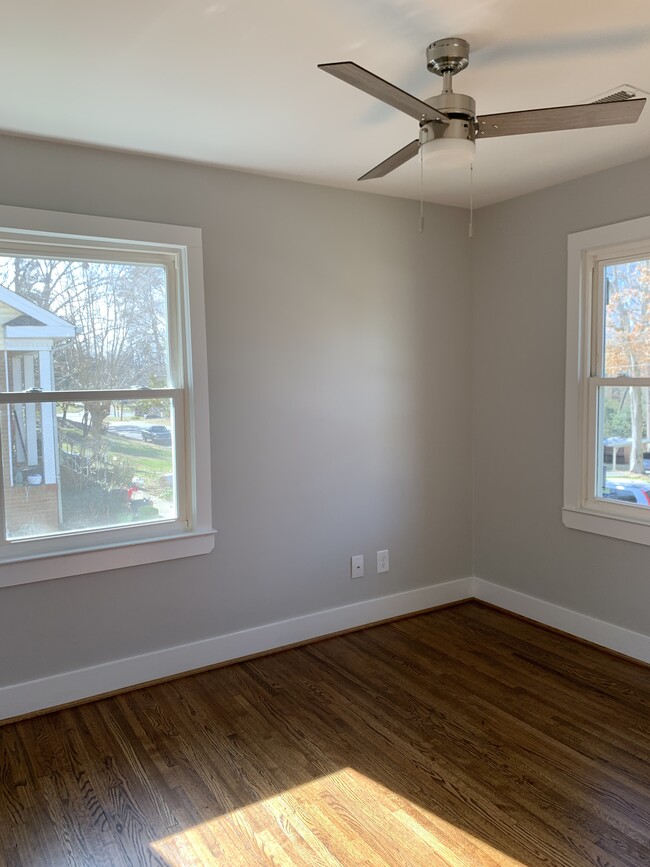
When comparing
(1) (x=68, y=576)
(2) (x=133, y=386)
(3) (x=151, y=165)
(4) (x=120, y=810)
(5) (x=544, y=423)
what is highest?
(3) (x=151, y=165)

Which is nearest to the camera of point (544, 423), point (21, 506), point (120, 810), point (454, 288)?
point (120, 810)

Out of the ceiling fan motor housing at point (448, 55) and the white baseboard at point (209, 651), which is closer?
the ceiling fan motor housing at point (448, 55)

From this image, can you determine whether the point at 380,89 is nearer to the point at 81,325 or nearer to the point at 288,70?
the point at 288,70

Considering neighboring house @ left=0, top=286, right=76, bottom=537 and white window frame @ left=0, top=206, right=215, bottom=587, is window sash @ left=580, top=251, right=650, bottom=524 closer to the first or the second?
white window frame @ left=0, top=206, right=215, bottom=587

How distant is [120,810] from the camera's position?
216 centimetres

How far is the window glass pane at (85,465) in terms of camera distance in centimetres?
275

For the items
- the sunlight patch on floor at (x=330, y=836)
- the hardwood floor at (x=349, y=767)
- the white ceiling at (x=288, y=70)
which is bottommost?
the sunlight patch on floor at (x=330, y=836)

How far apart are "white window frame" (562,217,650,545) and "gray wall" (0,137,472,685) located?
0.74m

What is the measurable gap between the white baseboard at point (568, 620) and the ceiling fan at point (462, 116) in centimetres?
248

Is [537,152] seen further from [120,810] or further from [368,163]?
[120,810]

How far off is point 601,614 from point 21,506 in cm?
289

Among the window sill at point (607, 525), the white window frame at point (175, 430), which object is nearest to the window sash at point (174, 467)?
the white window frame at point (175, 430)

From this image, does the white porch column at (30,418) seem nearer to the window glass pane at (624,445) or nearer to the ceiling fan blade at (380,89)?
the ceiling fan blade at (380,89)

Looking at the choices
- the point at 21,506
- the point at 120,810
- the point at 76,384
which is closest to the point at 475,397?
the point at 76,384
